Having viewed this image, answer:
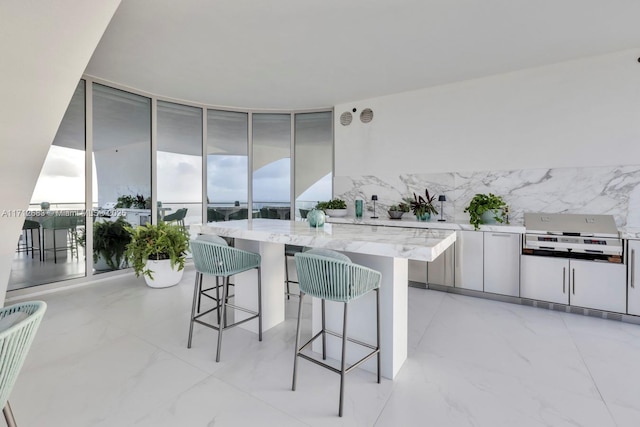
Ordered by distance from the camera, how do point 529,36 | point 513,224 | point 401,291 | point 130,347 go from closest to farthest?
point 401,291, point 130,347, point 529,36, point 513,224

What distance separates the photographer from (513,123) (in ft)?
12.3

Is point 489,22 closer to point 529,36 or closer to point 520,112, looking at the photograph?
point 529,36

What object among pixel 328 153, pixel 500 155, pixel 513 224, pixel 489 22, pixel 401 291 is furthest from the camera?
pixel 328 153

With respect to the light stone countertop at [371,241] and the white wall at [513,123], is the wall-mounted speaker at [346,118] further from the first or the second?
the light stone countertop at [371,241]

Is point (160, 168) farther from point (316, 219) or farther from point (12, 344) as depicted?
point (12, 344)

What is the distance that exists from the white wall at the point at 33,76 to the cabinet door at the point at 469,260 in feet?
12.7

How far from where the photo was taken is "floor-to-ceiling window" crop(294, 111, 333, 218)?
5.33 m

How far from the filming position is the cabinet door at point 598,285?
289cm

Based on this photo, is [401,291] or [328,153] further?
[328,153]

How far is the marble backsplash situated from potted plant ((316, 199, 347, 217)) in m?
0.46

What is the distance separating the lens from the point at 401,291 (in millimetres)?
2148

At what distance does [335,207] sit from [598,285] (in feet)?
10.5

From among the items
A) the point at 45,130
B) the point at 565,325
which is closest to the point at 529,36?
the point at 565,325

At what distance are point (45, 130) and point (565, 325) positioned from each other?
15.1ft
